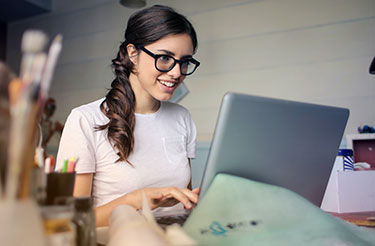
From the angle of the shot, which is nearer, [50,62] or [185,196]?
[50,62]

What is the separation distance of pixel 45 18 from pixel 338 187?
329cm

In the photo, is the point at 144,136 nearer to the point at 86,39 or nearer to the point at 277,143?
the point at 277,143

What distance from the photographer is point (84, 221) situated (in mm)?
475

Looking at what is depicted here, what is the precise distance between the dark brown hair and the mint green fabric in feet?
2.35

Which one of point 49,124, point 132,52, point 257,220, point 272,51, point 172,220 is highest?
point 272,51

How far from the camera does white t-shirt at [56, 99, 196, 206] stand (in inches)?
45.1

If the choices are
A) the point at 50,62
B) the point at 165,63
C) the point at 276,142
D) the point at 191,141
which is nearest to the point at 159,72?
the point at 165,63

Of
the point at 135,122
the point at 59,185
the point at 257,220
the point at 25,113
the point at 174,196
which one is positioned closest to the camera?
the point at 25,113

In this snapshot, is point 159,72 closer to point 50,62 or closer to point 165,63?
point 165,63

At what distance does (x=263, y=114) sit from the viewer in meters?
0.66

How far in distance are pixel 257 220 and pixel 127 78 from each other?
3.08 ft

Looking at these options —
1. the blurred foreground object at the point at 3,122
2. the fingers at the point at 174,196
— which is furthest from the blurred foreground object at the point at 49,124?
the blurred foreground object at the point at 3,122

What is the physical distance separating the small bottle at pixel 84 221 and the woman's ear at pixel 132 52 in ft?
2.96

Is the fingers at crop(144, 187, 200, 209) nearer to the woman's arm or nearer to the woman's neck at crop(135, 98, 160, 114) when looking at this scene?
the woman's arm
